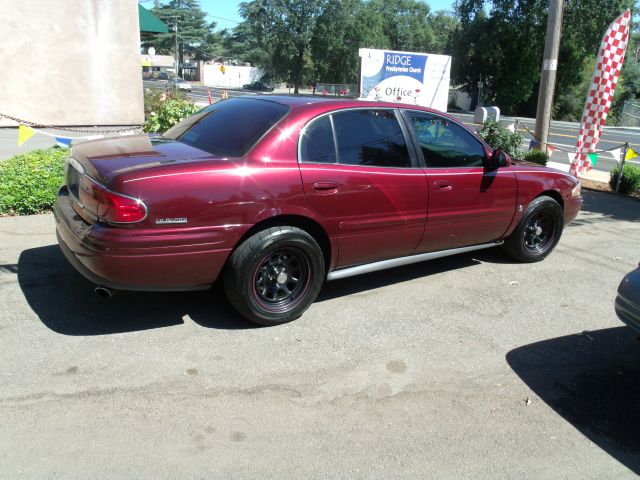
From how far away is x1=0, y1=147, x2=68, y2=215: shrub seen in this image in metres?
6.46

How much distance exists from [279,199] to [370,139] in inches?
41.8

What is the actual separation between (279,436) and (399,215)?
2.24 metres

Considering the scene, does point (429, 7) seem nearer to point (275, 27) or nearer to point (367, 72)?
point (275, 27)

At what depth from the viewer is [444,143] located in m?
5.04

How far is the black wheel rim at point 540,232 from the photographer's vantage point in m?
5.90

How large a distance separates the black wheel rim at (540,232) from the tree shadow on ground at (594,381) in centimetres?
156

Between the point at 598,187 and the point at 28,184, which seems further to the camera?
the point at 598,187

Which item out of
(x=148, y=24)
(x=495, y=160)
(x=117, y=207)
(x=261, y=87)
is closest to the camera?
(x=117, y=207)

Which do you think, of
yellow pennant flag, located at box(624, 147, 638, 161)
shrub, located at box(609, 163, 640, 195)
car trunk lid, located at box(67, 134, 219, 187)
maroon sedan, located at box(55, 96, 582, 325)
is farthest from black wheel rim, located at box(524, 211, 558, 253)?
shrub, located at box(609, 163, 640, 195)

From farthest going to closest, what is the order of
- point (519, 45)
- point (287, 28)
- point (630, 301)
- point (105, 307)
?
point (287, 28) < point (519, 45) < point (105, 307) < point (630, 301)

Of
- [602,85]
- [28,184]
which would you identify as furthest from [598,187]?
[28,184]

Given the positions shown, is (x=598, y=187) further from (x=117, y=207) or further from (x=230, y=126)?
(x=117, y=207)

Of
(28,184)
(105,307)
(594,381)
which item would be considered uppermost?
(28,184)

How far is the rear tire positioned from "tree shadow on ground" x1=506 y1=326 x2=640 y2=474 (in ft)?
4.77
